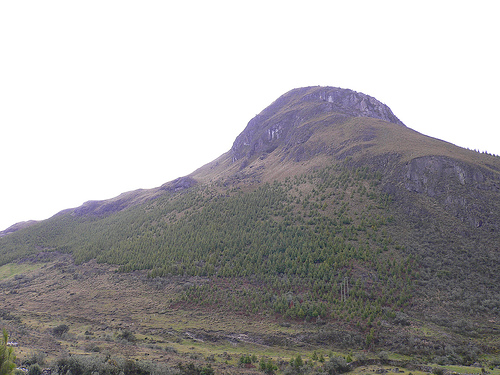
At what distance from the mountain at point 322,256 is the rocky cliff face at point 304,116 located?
46.9ft

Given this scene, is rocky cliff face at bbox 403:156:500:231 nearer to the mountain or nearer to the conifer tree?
the mountain

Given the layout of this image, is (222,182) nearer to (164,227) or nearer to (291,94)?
(164,227)

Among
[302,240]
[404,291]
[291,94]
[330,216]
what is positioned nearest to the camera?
[404,291]

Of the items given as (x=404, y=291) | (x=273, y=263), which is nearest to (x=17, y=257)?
(x=273, y=263)

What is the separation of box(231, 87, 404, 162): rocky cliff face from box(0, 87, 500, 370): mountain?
14.3 metres

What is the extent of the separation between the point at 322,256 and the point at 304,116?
6491 cm

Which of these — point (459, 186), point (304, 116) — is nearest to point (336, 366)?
point (459, 186)

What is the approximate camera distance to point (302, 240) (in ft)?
116

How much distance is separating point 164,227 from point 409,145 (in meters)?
52.9

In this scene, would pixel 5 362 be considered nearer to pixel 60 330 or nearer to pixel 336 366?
pixel 336 366

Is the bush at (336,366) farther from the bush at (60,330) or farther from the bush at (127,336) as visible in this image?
the bush at (60,330)

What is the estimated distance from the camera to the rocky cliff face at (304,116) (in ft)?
257

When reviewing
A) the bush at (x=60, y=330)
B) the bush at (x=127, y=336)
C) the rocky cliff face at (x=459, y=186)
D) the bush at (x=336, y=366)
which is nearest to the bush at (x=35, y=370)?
the bush at (x=127, y=336)

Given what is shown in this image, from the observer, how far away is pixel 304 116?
85375 mm
